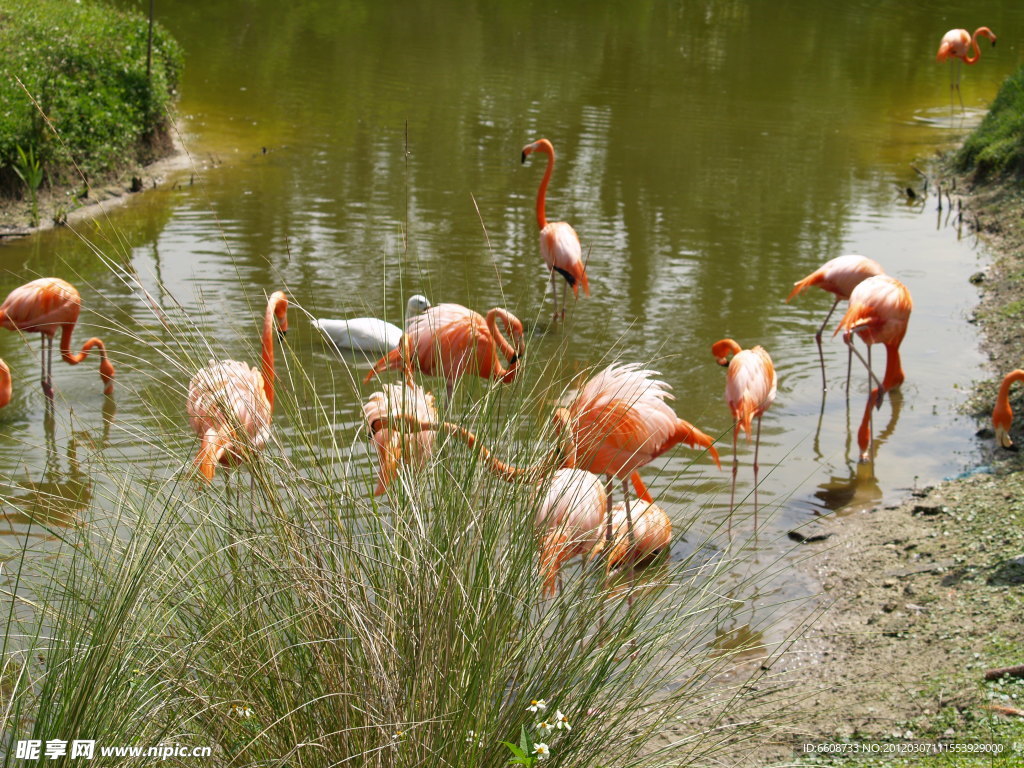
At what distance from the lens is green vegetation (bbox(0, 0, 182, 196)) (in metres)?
8.73

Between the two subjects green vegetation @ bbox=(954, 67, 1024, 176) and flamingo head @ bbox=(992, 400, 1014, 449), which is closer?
flamingo head @ bbox=(992, 400, 1014, 449)

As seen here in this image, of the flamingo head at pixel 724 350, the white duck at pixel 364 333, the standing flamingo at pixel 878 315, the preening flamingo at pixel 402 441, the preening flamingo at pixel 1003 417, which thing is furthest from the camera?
the white duck at pixel 364 333

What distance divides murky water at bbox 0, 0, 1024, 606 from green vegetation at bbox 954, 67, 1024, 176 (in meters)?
0.63

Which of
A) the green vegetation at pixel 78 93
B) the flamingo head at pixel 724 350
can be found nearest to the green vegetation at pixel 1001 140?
the flamingo head at pixel 724 350

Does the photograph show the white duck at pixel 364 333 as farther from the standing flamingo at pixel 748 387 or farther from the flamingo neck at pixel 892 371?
the flamingo neck at pixel 892 371

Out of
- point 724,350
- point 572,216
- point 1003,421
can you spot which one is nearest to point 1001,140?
point 572,216

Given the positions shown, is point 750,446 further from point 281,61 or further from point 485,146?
point 281,61

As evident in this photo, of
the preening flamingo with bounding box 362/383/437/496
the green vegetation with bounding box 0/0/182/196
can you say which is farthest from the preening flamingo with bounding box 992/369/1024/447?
the green vegetation with bounding box 0/0/182/196

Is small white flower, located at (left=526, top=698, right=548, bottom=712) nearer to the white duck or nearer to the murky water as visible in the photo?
the murky water

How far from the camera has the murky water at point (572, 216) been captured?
17.8 ft

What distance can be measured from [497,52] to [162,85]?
8.32 metres

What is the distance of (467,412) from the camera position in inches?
95.5

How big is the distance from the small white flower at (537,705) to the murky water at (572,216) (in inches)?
41.6

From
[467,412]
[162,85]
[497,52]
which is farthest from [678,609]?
[497,52]
